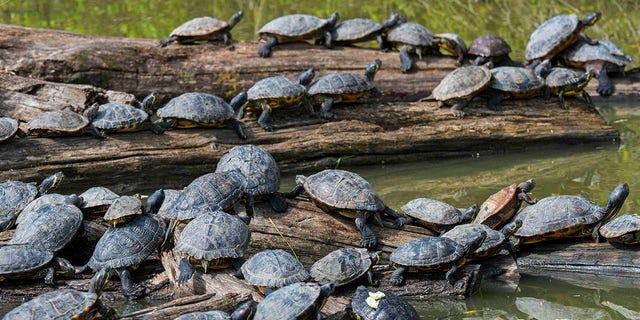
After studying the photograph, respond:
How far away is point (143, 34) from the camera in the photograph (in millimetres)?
15039

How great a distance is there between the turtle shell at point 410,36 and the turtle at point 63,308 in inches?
257

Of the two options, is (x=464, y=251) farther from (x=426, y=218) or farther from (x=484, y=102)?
(x=484, y=102)

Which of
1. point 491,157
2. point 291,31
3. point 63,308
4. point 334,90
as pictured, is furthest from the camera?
point 291,31

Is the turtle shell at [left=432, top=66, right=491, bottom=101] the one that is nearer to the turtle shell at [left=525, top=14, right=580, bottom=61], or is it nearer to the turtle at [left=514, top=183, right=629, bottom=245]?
the turtle shell at [left=525, top=14, right=580, bottom=61]

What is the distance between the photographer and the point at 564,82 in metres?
10.4

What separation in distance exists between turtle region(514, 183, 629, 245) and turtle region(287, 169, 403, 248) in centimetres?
126

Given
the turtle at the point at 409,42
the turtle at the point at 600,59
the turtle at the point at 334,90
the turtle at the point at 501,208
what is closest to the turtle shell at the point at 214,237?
the turtle at the point at 501,208

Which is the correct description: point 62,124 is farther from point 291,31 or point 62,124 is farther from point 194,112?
point 291,31

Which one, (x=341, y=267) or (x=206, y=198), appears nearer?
(x=341, y=267)

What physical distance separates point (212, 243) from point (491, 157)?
508 cm

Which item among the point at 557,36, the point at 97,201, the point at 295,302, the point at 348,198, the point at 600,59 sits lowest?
the point at 97,201

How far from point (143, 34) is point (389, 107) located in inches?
265

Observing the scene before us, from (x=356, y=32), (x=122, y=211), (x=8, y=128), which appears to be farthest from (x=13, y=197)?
(x=356, y=32)

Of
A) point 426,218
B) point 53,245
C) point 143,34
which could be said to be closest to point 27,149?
point 53,245
